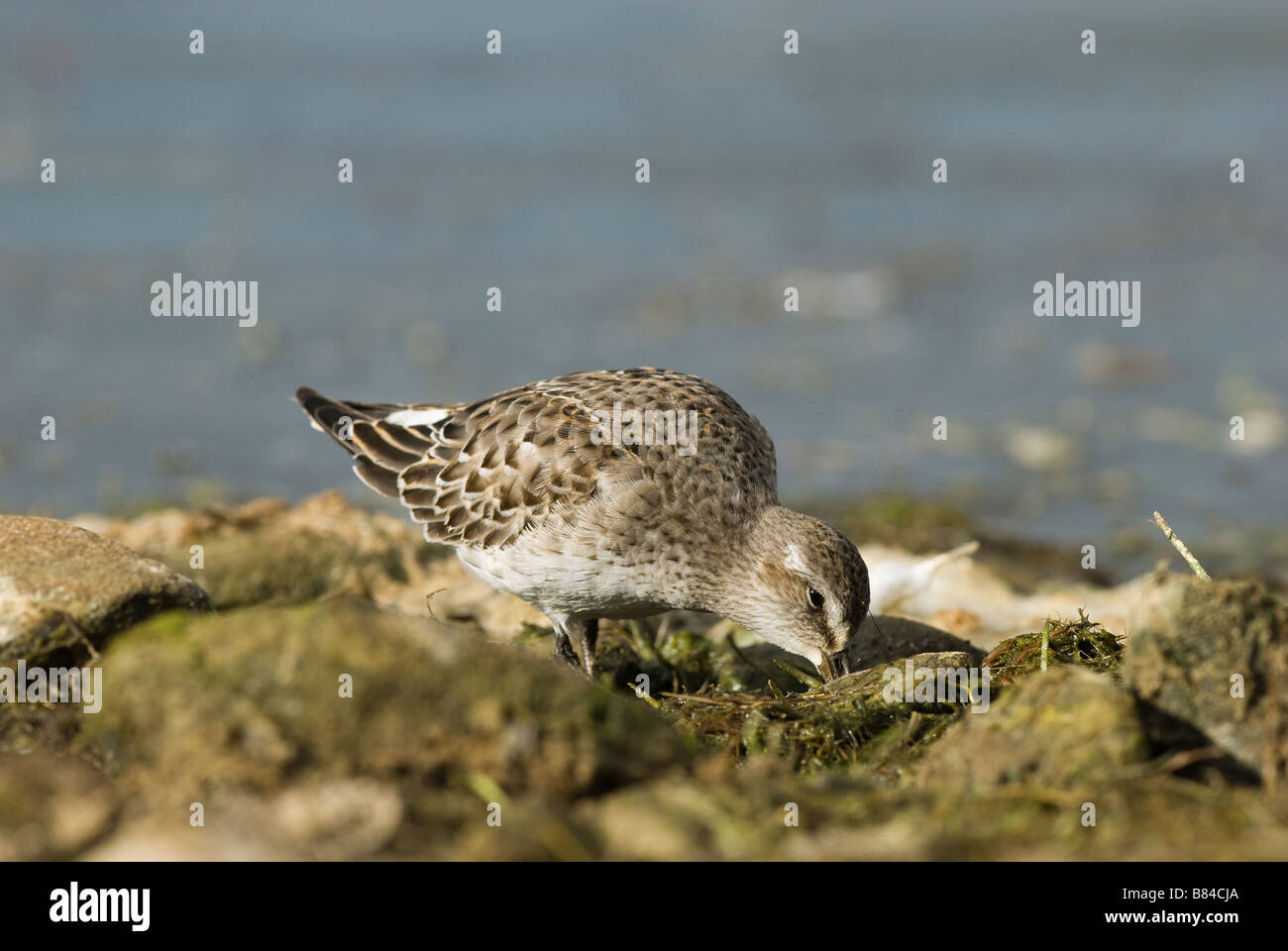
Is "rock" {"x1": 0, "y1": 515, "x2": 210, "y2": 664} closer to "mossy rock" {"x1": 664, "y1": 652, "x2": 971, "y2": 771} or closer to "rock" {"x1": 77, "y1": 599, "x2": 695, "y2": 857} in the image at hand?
"rock" {"x1": 77, "y1": 599, "x2": 695, "y2": 857}

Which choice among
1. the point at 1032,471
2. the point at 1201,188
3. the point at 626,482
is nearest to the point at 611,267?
the point at 1032,471

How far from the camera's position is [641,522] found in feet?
23.2

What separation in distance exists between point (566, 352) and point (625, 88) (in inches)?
337

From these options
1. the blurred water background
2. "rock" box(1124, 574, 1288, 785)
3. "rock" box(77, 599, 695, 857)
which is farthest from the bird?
the blurred water background

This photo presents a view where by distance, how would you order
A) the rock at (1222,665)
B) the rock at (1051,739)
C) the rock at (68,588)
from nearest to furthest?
the rock at (1051,739), the rock at (1222,665), the rock at (68,588)

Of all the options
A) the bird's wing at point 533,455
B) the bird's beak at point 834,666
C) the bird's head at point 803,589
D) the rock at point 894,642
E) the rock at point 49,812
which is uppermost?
the bird's wing at point 533,455

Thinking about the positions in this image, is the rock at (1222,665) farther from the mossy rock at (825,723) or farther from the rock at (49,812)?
the rock at (49,812)

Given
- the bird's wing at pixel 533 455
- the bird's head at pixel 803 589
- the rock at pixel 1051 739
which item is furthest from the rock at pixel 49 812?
the bird's head at pixel 803 589

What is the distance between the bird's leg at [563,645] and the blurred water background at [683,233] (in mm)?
4833

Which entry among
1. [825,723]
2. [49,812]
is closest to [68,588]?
[49,812]

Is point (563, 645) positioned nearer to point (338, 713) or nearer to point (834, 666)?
point (834, 666)

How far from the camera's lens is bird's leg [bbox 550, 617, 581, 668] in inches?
293

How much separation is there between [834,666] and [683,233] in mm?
11134

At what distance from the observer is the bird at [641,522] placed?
277 inches
